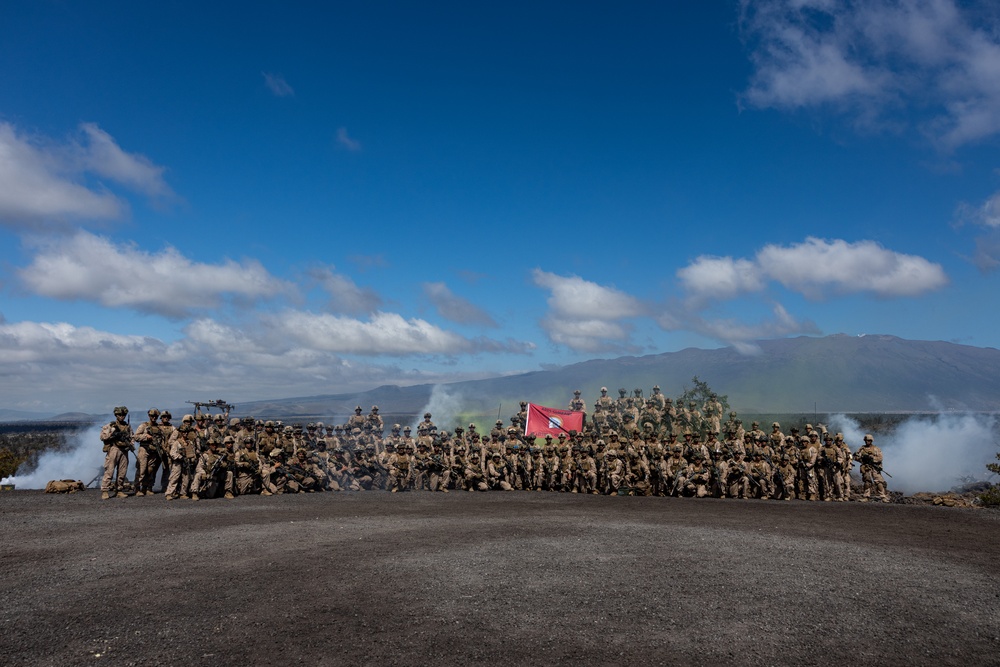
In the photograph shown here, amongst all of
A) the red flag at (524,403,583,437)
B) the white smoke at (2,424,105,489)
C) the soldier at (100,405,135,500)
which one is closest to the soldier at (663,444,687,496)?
the red flag at (524,403,583,437)

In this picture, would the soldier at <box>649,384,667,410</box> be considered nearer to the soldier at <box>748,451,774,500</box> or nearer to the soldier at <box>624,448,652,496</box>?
the soldier at <box>624,448,652,496</box>

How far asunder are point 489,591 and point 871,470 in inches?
743

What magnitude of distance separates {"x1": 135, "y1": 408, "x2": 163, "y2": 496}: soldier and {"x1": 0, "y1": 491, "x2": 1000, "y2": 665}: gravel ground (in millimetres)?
3843

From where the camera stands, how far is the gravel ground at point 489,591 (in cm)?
605

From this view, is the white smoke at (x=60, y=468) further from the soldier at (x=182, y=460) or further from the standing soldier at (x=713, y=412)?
the standing soldier at (x=713, y=412)

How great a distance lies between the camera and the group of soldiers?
18328 mm

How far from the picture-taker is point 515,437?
27062mm

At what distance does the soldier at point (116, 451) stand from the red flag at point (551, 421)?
17.4m

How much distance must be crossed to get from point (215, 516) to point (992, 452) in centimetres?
5212

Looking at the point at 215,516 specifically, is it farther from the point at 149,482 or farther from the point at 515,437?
the point at 515,437

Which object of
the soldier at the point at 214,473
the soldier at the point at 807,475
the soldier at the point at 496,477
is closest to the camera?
the soldier at the point at 214,473

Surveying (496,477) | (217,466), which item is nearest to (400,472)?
(496,477)

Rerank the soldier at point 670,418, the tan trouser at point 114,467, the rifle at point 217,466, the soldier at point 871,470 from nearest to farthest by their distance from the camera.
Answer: the tan trouser at point 114,467
the rifle at point 217,466
the soldier at point 871,470
the soldier at point 670,418

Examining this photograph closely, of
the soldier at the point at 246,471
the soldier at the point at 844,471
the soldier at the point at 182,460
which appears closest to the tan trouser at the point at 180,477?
the soldier at the point at 182,460
